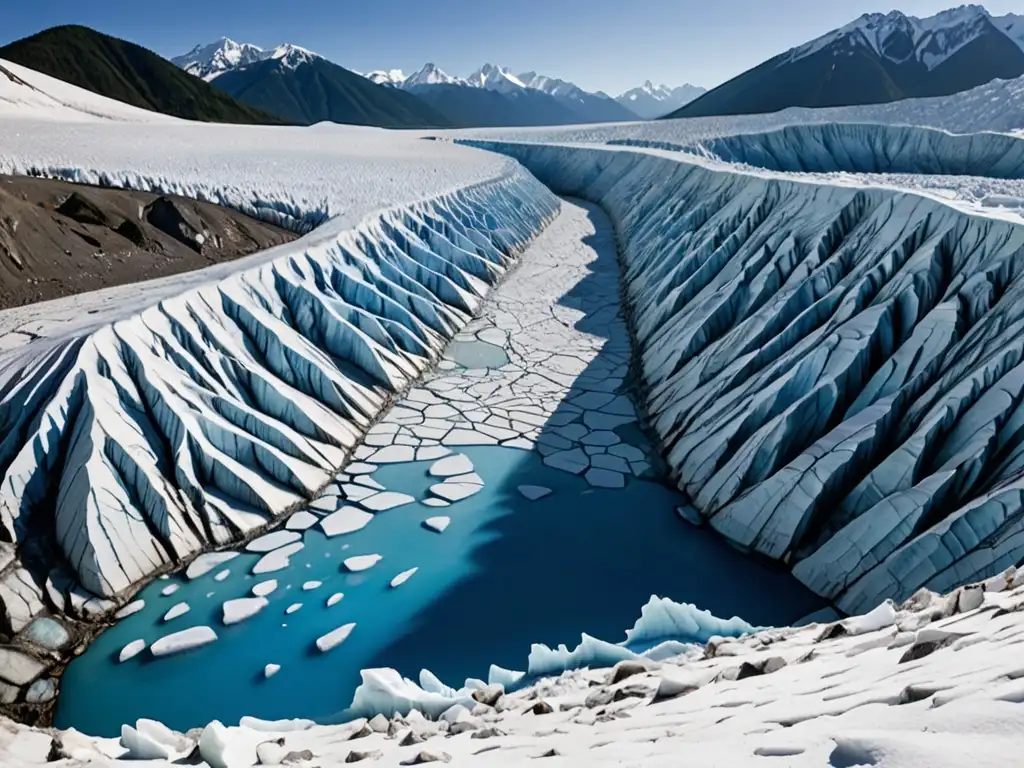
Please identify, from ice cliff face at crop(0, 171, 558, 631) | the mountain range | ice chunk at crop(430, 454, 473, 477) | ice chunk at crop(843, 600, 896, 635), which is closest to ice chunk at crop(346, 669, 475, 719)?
ice chunk at crop(843, 600, 896, 635)

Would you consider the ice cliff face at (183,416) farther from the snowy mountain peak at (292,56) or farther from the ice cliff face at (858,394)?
the snowy mountain peak at (292,56)

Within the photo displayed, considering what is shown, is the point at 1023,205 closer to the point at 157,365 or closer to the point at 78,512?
the point at 157,365

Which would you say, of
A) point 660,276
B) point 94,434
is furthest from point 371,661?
point 660,276

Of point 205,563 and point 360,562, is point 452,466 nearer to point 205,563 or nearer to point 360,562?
point 360,562

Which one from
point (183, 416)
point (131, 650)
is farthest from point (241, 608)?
point (183, 416)

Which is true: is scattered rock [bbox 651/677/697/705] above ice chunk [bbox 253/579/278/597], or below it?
above

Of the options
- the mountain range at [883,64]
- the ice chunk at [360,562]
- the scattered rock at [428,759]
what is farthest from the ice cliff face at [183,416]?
the mountain range at [883,64]

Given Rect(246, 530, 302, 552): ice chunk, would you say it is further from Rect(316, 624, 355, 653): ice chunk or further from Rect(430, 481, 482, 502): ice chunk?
Rect(430, 481, 482, 502): ice chunk
